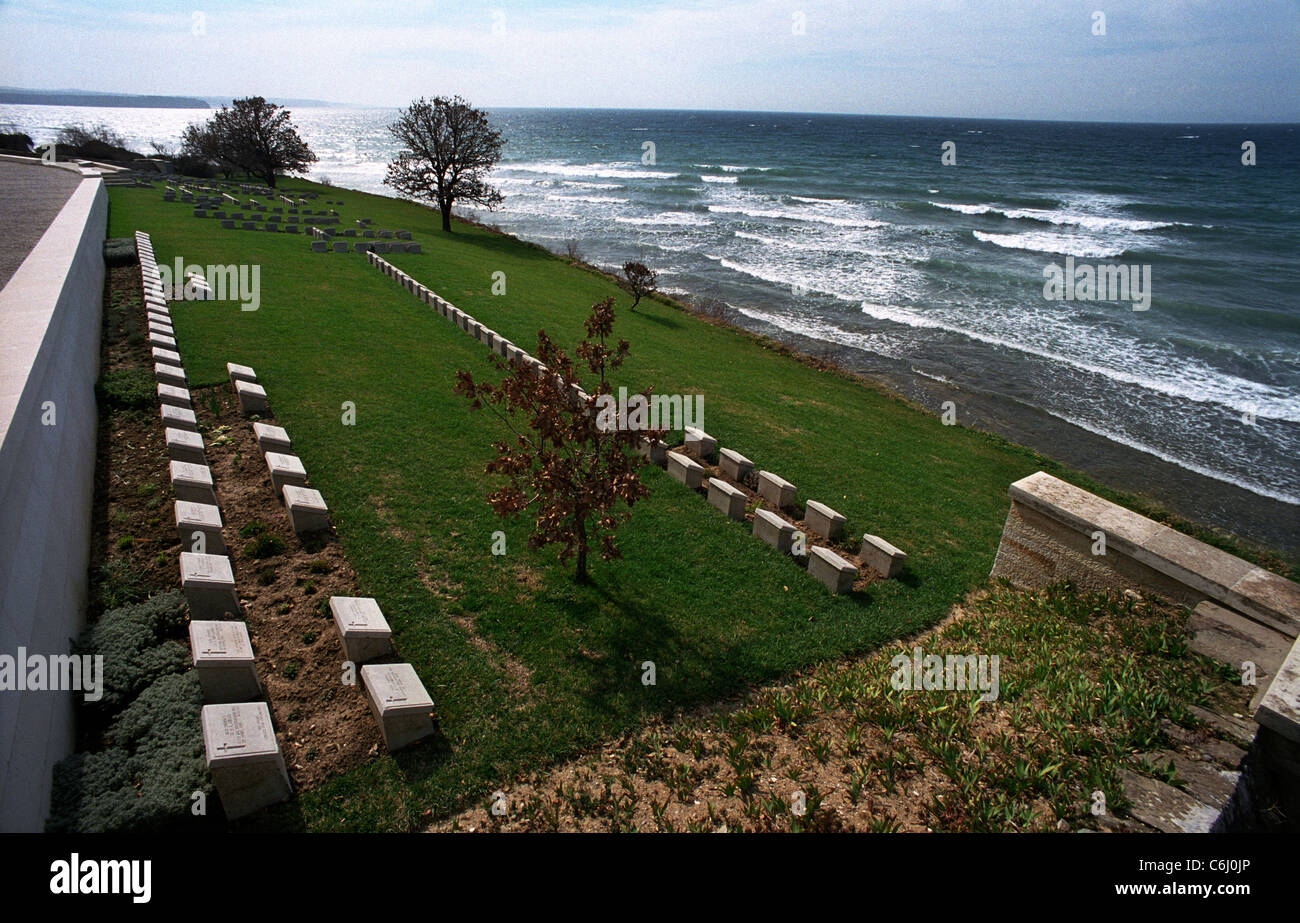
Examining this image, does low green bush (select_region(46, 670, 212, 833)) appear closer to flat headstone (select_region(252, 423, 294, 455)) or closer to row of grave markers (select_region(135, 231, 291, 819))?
row of grave markers (select_region(135, 231, 291, 819))

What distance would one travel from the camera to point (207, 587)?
6.84 metres

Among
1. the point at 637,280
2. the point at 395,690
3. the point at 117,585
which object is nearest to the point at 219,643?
the point at 395,690

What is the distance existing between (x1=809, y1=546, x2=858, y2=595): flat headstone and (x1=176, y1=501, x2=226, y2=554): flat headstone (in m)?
7.68

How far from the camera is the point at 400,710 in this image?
586cm

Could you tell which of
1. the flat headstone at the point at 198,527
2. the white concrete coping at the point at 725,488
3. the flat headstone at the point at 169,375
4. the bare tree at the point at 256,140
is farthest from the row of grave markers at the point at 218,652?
the bare tree at the point at 256,140

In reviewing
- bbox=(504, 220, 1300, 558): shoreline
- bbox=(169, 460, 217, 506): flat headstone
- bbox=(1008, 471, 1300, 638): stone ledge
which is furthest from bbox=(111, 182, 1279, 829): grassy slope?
bbox=(1008, 471, 1300, 638): stone ledge

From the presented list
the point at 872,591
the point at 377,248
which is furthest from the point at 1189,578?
the point at 377,248

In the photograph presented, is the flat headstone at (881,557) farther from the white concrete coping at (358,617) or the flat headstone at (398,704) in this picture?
the white concrete coping at (358,617)

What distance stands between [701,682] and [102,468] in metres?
9.00

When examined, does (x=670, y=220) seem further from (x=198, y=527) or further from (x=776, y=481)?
(x=198, y=527)

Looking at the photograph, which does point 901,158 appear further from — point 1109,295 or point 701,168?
point 1109,295

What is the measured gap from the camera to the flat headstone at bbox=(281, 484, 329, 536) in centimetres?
866

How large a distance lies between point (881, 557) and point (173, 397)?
1199 cm

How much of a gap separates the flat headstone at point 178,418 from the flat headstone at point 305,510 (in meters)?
2.96
